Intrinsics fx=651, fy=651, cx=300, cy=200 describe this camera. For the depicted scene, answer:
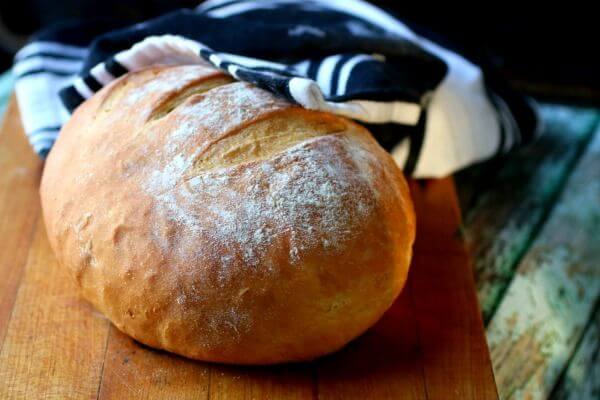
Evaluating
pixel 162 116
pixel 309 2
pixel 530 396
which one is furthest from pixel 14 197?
pixel 530 396

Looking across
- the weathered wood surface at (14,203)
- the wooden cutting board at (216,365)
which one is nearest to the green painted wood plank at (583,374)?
the wooden cutting board at (216,365)

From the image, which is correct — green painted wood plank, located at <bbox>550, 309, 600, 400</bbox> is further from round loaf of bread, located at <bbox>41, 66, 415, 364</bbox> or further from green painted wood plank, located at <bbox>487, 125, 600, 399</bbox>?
round loaf of bread, located at <bbox>41, 66, 415, 364</bbox>

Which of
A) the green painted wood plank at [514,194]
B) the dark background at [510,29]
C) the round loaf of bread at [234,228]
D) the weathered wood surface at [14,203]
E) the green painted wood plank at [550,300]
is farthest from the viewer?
the dark background at [510,29]

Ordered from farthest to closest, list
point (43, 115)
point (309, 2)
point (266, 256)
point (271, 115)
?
point (309, 2) → point (43, 115) → point (271, 115) → point (266, 256)

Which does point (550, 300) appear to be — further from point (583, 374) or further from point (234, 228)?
point (234, 228)

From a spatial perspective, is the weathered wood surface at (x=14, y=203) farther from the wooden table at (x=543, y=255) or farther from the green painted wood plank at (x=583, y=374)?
the green painted wood plank at (x=583, y=374)

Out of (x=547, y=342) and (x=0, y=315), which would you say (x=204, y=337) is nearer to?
(x=0, y=315)

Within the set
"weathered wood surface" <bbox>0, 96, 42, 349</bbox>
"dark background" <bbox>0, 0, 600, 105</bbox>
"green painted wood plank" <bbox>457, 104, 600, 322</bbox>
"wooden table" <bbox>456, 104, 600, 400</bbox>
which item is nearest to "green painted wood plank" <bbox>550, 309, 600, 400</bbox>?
"wooden table" <bbox>456, 104, 600, 400</bbox>
